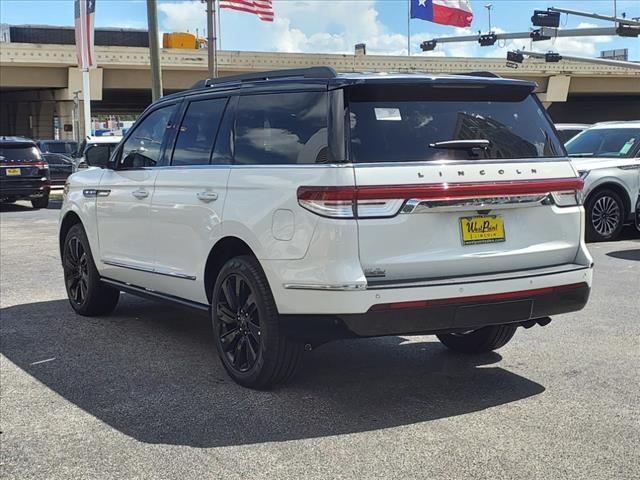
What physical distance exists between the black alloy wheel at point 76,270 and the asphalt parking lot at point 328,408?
0.40 metres

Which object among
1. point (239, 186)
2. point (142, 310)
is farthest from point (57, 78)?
point (239, 186)

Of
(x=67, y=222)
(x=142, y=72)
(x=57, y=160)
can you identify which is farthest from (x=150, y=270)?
(x=142, y=72)

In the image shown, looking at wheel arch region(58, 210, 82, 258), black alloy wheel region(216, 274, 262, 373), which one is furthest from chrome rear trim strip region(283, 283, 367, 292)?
wheel arch region(58, 210, 82, 258)

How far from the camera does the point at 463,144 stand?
→ 474 cm

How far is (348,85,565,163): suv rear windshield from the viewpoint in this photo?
4621 mm

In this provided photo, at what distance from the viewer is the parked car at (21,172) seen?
20.6 m

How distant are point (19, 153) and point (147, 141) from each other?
1577 cm

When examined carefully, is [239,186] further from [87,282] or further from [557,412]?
[87,282]

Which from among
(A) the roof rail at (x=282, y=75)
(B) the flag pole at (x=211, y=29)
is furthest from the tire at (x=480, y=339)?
(B) the flag pole at (x=211, y=29)

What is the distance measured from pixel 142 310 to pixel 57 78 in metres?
38.6

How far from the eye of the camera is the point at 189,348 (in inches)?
247

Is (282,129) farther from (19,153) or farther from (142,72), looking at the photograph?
(142,72)

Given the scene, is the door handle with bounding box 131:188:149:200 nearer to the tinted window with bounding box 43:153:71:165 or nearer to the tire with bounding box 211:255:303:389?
the tire with bounding box 211:255:303:389

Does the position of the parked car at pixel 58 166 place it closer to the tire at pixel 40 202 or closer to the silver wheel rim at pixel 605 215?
the tire at pixel 40 202
